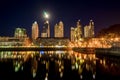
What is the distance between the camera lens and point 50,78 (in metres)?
41.2

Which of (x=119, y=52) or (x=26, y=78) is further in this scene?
(x=119, y=52)

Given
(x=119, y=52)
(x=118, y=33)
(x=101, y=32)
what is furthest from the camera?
(x=101, y=32)

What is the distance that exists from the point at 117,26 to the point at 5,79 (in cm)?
13250

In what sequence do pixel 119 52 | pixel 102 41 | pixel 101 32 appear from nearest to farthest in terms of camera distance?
pixel 119 52 → pixel 102 41 → pixel 101 32

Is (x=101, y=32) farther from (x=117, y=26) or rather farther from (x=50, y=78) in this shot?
(x=50, y=78)

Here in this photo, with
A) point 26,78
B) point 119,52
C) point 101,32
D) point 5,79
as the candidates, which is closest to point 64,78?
point 26,78

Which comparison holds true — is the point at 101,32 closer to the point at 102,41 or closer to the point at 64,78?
the point at 102,41

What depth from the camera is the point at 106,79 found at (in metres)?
40.5

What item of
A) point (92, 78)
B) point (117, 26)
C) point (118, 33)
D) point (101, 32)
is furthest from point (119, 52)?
point (101, 32)

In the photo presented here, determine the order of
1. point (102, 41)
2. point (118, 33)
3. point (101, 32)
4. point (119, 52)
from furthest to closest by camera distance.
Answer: point (101, 32)
point (102, 41)
point (118, 33)
point (119, 52)

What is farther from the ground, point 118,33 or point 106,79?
point 118,33

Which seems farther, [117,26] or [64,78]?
[117,26]

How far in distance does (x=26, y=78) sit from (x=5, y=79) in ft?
9.48

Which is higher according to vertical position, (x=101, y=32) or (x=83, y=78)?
(x=101, y=32)
